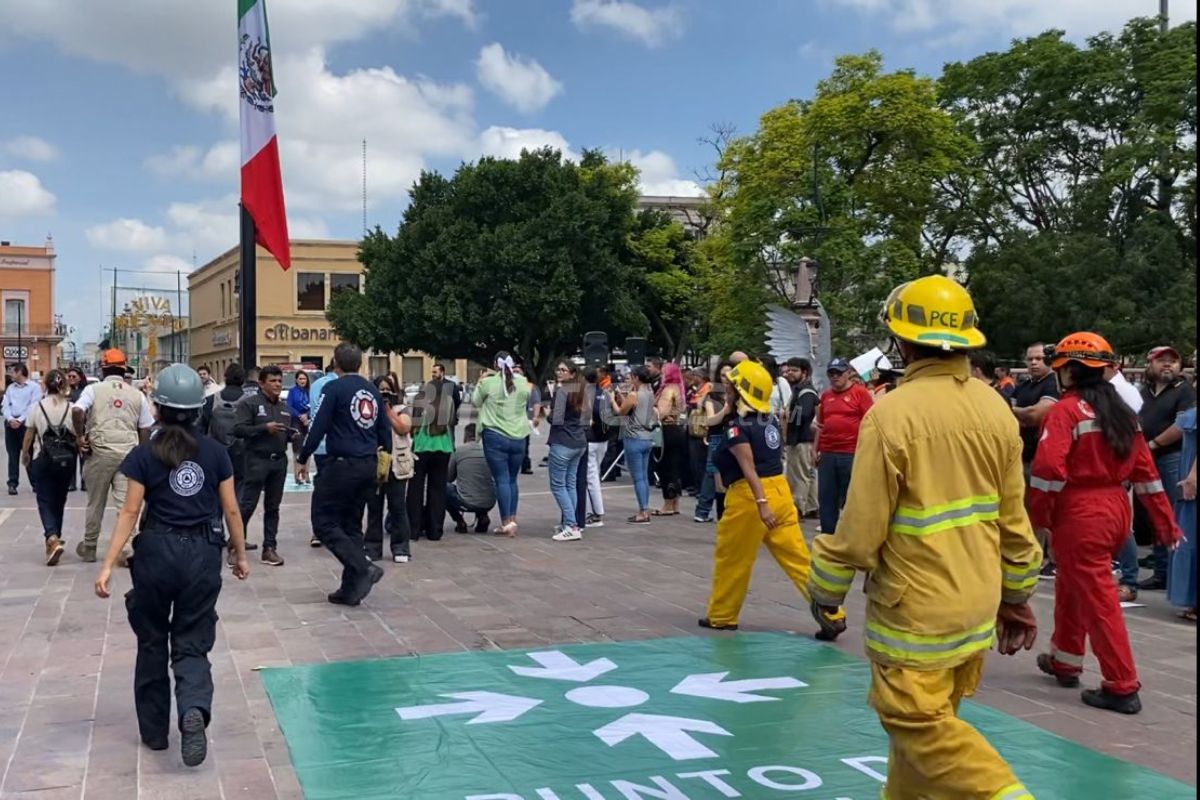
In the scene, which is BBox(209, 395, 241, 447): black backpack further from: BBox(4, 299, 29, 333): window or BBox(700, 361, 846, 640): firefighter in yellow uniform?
BBox(4, 299, 29, 333): window

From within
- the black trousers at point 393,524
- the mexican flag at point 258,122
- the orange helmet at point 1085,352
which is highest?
the mexican flag at point 258,122

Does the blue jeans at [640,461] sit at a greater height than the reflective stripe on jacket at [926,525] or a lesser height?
lesser

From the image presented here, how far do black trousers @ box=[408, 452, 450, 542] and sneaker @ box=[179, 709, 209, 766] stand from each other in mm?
6430

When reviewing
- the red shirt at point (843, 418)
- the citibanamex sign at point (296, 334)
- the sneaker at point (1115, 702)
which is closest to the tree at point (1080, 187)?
the red shirt at point (843, 418)

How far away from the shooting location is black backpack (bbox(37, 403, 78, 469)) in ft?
32.9

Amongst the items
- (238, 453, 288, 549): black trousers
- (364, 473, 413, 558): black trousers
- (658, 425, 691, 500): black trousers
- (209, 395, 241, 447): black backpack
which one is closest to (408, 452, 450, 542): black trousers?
(364, 473, 413, 558): black trousers

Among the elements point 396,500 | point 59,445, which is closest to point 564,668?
point 396,500

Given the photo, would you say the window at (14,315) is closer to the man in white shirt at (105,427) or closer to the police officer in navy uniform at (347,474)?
the man in white shirt at (105,427)

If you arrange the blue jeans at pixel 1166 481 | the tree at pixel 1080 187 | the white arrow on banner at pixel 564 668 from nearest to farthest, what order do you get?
the white arrow on banner at pixel 564 668 < the blue jeans at pixel 1166 481 < the tree at pixel 1080 187

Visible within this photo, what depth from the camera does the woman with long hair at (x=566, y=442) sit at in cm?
1153

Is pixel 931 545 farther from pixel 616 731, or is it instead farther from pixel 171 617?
pixel 171 617

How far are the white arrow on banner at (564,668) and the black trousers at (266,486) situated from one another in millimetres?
4132

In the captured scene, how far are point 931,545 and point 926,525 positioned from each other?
62mm

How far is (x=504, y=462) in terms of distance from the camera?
1145 cm
